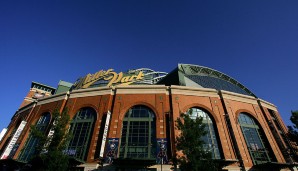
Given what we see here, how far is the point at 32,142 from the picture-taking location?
27578mm

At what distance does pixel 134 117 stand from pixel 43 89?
44532mm

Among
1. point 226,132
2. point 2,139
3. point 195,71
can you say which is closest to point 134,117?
point 226,132

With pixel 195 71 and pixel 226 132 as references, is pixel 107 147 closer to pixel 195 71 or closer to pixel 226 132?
pixel 226 132

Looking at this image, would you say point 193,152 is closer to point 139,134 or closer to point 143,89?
point 139,134

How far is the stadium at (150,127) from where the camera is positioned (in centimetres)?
2234

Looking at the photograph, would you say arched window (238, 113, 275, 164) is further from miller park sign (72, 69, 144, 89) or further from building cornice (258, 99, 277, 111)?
miller park sign (72, 69, 144, 89)

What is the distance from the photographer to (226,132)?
990 inches

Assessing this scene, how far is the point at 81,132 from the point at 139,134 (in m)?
8.37

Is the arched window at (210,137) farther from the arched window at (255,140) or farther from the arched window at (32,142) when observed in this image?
the arched window at (32,142)

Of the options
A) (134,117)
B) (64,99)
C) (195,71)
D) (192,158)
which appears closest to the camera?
(192,158)

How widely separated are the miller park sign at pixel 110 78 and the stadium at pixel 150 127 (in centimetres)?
20

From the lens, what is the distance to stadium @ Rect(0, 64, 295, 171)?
22.3 metres

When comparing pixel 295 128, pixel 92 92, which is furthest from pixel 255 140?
pixel 92 92

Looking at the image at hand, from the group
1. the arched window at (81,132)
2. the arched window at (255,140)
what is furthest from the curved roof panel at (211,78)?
the arched window at (81,132)
